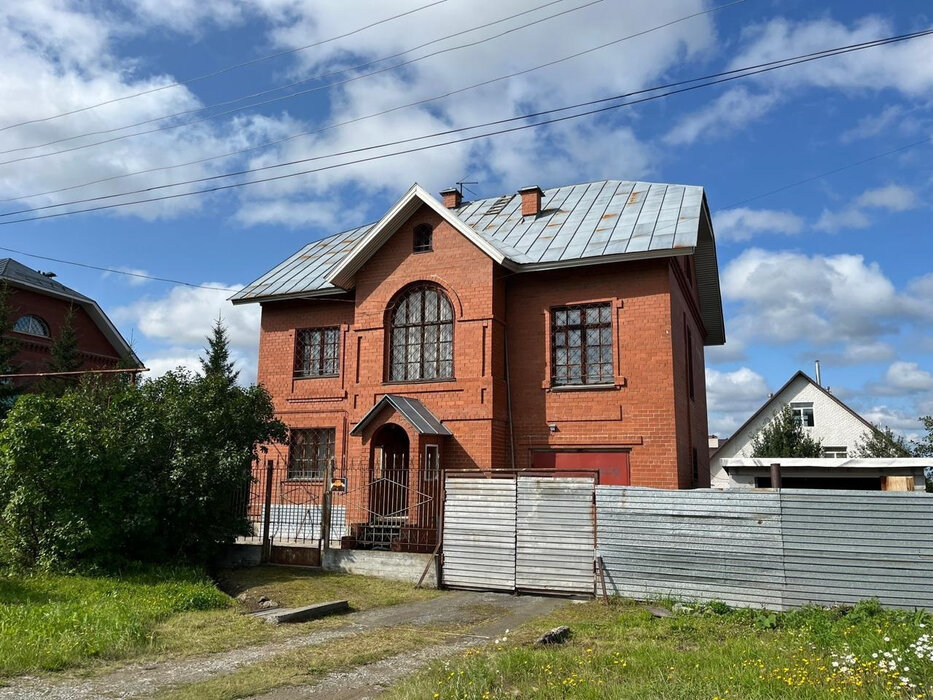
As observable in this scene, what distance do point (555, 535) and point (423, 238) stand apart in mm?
8604

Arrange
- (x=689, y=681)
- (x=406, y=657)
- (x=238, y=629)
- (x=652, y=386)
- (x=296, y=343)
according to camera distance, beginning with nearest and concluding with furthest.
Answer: (x=689, y=681)
(x=406, y=657)
(x=238, y=629)
(x=652, y=386)
(x=296, y=343)

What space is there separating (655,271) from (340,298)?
311 inches

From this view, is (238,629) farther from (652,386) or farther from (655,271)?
(655,271)

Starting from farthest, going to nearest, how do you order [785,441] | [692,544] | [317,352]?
[785,441]
[317,352]
[692,544]

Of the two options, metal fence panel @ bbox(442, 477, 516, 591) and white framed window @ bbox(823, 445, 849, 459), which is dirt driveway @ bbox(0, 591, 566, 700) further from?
white framed window @ bbox(823, 445, 849, 459)

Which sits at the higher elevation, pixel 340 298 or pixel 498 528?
pixel 340 298

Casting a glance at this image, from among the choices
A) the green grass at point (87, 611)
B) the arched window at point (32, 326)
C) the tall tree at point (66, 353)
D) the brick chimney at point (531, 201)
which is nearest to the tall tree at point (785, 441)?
the brick chimney at point (531, 201)

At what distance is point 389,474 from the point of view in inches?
649

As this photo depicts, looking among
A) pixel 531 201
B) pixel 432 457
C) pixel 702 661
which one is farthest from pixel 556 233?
pixel 702 661

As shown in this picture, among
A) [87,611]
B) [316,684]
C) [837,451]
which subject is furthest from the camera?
[837,451]

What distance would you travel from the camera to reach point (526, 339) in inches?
655

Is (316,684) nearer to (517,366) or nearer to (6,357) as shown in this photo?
(517,366)

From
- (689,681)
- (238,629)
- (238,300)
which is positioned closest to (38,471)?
(238,629)

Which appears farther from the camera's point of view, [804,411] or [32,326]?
[804,411]
